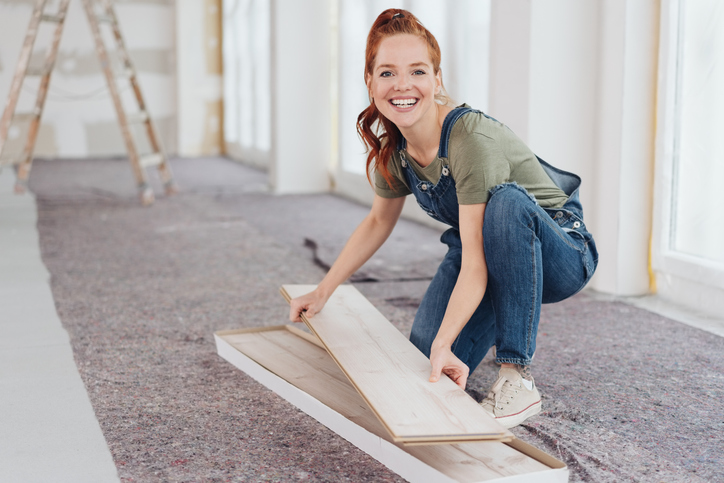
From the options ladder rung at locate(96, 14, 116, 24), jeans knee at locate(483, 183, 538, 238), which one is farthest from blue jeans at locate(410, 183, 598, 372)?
ladder rung at locate(96, 14, 116, 24)

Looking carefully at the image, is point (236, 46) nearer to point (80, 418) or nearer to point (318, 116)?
point (318, 116)

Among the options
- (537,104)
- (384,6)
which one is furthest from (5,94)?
(537,104)

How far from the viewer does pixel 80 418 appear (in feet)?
5.21

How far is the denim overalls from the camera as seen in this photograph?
4.74 feet

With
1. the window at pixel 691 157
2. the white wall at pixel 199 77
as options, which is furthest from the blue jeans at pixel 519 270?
the white wall at pixel 199 77

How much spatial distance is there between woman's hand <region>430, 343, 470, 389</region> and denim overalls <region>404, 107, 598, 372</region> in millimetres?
175

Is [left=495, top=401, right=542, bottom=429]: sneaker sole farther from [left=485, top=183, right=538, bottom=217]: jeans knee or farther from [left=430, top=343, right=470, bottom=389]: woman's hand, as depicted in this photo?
[left=485, top=183, right=538, bottom=217]: jeans knee

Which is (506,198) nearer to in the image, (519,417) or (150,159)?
(519,417)

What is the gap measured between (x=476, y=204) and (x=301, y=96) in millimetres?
4288

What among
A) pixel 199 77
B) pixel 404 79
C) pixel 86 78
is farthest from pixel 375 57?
pixel 86 78

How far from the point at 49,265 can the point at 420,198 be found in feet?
6.84

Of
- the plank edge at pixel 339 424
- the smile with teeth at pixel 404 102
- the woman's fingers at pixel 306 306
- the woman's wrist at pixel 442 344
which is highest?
the smile with teeth at pixel 404 102

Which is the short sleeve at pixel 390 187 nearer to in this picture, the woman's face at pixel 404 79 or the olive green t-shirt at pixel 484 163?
the olive green t-shirt at pixel 484 163

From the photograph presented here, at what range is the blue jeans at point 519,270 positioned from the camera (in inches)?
56.7
